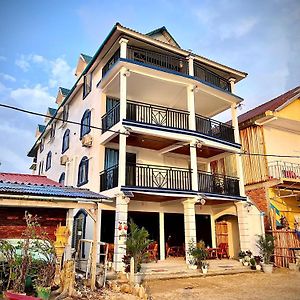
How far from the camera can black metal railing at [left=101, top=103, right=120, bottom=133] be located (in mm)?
13984

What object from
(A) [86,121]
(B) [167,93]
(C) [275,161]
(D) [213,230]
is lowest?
(D) [213,230]

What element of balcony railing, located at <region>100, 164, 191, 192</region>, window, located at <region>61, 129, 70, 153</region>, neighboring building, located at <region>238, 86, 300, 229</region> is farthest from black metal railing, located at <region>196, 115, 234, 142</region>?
window, located at <region>61, 129, 70, 153</region>

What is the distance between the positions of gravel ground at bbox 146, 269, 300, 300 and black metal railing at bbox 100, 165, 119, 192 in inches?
177

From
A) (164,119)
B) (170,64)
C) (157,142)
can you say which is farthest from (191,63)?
(157,142)

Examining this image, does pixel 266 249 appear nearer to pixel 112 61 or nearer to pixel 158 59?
pixel 158 59

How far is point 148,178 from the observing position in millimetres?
14586

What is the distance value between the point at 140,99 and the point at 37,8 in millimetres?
7601

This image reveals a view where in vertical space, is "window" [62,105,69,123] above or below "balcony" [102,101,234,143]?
above

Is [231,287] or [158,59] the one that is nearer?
[231,287]

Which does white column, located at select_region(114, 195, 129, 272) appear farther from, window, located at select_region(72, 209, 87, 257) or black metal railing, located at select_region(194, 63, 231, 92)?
black metal railing, located at select_region(194, 63, 231, 92)

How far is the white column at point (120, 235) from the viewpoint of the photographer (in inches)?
460

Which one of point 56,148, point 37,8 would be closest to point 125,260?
point 37,8

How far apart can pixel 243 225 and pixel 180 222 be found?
3487mm

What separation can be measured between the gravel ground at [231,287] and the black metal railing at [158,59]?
10432mm
